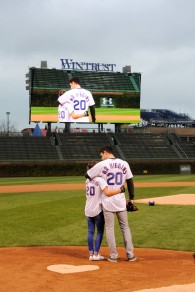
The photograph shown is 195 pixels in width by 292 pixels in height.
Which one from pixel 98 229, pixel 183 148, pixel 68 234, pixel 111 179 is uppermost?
pixel 183 148

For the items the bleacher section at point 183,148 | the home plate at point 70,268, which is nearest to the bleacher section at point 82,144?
the bleacher section at point 183,148

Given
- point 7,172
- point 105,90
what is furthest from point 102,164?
point 105,90

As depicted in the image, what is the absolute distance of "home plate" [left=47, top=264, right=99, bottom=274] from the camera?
8977 millimetres

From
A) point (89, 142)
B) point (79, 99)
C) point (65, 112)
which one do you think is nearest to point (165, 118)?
point (89, 142)

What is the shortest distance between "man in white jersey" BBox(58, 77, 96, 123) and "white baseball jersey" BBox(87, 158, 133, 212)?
42514mm

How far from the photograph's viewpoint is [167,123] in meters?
104

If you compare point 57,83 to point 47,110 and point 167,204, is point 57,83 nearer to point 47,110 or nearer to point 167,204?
point 47,110

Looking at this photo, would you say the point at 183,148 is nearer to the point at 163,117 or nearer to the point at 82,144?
the point at 82,144

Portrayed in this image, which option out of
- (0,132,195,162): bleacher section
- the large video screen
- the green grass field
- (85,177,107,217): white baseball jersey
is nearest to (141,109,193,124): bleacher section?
(0,132,195,162): bleacher section

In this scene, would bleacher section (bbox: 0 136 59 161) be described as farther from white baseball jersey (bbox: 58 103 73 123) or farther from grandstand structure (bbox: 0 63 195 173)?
white baseball jersey (bbox: 58 103 73 123)

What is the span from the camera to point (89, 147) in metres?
59.8

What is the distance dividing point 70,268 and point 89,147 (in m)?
50.5

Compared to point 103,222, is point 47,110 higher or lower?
higher

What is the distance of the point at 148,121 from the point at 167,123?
4.77 metres
